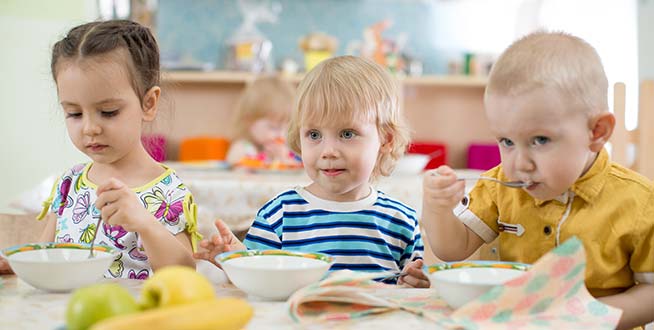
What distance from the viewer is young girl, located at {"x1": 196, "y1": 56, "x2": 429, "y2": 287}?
1.32 meters

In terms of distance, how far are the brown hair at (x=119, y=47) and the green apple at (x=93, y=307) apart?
25.5 inches

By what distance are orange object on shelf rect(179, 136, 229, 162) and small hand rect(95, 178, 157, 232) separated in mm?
3142

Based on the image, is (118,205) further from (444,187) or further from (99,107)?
(444,187)

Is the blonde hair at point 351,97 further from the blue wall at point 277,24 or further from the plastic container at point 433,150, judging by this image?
the blue wall at point 277,24

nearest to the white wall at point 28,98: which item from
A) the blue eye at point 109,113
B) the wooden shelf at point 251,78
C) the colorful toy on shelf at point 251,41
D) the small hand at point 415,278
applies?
the wooden shelf at point 251,78

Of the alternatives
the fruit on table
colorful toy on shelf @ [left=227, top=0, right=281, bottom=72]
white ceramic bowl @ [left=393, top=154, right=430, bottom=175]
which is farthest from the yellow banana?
colorful toy on shelf @ [left=227, top=0, right=281, bottom=72]

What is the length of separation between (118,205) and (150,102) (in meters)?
0.34

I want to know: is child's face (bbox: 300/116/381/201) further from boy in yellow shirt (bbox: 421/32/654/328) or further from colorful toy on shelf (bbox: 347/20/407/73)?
colorful toy on shelf (bbox: 347/20/407/73)

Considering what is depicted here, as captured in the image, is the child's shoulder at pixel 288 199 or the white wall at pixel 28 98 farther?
the white wall at pixel 28 98

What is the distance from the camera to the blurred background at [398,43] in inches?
165

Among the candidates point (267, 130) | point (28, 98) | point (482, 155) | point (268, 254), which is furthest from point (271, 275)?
point (482, 155)

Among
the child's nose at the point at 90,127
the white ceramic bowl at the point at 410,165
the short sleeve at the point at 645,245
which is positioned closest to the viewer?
the short sleeve at the point at 645,245

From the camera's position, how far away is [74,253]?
1055 mm

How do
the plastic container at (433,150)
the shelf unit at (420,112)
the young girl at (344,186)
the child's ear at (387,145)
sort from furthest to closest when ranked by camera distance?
the shelf unit at (420,112)
the plastic container at (433,150)
the child's ear at (387,145)
the young girl at (344,186)
